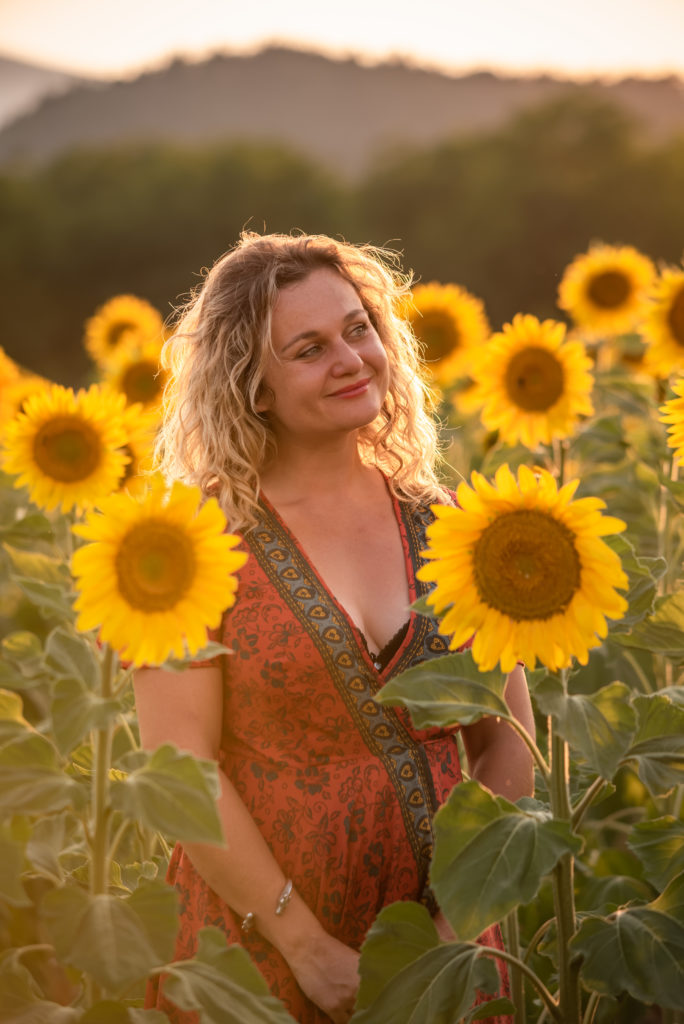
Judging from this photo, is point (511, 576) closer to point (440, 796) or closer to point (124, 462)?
point (440, 796)

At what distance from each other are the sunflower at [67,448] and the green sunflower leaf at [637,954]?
5.35ft

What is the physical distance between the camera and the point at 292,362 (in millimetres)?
A: 2230

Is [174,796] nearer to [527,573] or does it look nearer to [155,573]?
[155,573]

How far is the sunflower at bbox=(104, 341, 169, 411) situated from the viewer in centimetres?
444

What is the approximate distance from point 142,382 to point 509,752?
2768 mm

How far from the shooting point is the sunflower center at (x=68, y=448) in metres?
2.83

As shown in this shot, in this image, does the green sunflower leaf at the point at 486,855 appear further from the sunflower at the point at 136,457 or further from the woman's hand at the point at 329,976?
the sunflower at the point at 136,457

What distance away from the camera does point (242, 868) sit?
1896 millimetres

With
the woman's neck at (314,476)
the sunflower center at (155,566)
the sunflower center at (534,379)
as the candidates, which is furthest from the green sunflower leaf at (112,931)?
the sunflower center at (534,379)

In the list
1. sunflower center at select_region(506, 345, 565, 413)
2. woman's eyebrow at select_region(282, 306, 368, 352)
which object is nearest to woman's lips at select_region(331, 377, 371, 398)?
woman's eyebrow at select_region(282, 306, 368, 352)

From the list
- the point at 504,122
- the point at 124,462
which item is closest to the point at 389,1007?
the point at 124,462

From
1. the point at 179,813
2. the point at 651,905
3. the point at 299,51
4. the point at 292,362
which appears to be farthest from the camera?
the point at 299,51

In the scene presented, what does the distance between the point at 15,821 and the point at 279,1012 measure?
42 centimetres

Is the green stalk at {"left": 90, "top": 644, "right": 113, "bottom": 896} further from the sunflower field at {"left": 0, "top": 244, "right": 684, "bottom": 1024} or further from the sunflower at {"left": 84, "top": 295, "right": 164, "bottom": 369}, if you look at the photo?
the sunflower at {"left": 84, "top": 295, "right": 164, "bottom": 369}
